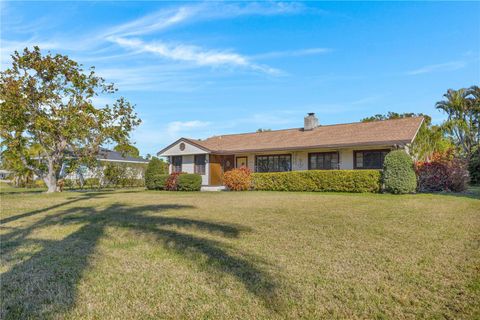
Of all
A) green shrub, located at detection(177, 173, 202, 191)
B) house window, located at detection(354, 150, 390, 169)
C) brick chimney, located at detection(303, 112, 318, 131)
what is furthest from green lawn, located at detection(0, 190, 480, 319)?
brick chimney, located at detection(303, 112, 318, 131)

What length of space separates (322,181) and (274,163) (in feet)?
19.0

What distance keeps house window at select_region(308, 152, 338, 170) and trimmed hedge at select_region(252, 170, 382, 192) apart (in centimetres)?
241

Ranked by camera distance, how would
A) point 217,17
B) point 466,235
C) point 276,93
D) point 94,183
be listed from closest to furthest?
point 466,235, point 217,17, point 276,93, point 94,183

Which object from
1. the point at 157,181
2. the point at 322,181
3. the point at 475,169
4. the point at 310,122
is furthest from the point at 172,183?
the point at 475,169

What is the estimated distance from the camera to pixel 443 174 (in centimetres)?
1798

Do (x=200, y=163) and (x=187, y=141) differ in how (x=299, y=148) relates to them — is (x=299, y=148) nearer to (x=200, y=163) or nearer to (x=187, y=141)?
(x=200, y=163)

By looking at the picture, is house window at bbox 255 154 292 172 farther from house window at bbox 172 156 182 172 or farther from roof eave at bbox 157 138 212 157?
house window at bbox 172 156 182 172

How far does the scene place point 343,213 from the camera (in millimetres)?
10055

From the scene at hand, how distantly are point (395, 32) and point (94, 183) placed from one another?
26974mm

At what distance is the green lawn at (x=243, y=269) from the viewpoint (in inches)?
133

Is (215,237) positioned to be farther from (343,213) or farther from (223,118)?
(223,118)

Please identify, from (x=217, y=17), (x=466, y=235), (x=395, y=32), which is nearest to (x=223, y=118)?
(x=217, y=17)

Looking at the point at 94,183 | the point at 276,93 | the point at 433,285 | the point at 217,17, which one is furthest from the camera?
the point at 94,183

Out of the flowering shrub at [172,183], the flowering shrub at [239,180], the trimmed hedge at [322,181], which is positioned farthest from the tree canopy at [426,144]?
the flowering shrub at [172,183]
